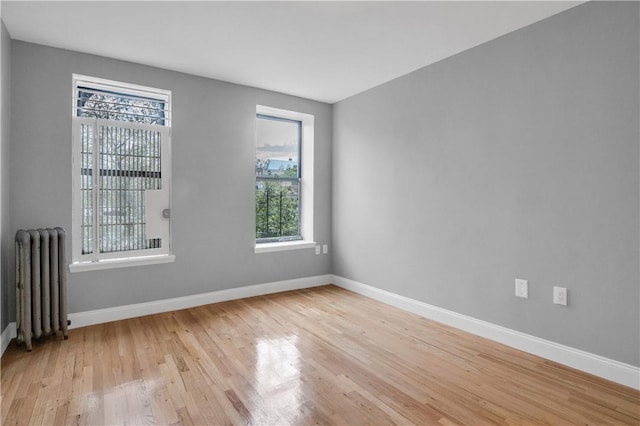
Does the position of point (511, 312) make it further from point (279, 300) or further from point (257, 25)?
point (257, 25)

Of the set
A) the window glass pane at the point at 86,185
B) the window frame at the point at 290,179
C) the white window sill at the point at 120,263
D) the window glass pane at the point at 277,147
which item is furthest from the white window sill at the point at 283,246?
the window glass pane at the point at 86,185

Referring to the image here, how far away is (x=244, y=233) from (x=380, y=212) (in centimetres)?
160

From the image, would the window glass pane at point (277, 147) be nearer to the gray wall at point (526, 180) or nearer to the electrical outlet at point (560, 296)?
the gray wall at point (526, 180)

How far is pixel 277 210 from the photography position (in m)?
4.62

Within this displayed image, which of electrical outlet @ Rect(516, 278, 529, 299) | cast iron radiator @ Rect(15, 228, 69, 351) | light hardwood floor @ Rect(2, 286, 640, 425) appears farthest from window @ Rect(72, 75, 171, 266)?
electrical outlet @ Rect(516, 278, 529, 299)

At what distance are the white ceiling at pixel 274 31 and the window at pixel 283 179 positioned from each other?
1.08 meters

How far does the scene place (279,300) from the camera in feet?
13.2

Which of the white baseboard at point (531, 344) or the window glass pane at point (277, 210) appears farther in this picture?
the window glass pane at point (277, 210)

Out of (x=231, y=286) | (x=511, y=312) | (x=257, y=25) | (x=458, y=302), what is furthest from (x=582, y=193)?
(x=231, y=286)

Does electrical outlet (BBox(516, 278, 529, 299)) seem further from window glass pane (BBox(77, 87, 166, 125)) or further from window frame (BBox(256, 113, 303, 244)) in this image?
window glass pane (BBox(77, 87, 166, 125))

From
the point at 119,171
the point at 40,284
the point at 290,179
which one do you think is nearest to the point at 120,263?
the point at 40,284

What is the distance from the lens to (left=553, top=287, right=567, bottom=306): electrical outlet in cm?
249

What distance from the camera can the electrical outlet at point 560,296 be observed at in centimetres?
249

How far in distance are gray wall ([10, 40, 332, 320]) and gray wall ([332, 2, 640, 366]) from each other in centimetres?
134
